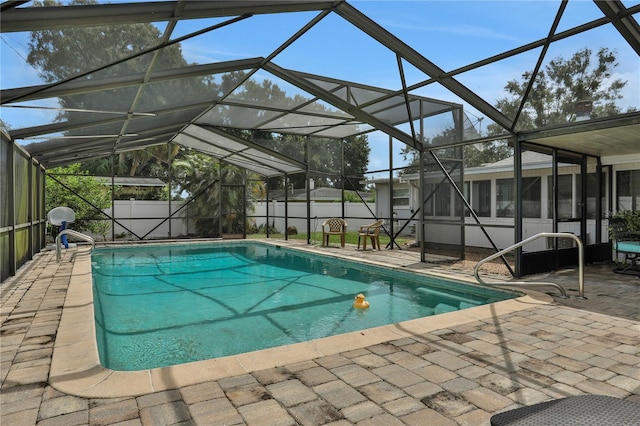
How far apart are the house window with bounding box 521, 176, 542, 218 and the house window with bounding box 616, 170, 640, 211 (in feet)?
6.09

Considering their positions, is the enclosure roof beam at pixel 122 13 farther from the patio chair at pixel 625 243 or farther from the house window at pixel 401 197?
the house window at pixel 401 197

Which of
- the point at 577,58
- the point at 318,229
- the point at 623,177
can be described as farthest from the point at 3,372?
the point at 318,229

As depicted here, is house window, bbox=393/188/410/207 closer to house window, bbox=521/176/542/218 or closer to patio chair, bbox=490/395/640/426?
house window, bbox=521/176/542/218

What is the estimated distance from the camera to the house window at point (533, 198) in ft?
32.4

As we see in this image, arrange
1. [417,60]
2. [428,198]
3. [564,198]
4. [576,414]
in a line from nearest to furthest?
[576,414] → [417,60] → [564,198] → [428,198]

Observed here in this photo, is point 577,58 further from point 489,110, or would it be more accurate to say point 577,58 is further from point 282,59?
point 282,59

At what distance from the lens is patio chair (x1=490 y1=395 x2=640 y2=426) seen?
1478 mm

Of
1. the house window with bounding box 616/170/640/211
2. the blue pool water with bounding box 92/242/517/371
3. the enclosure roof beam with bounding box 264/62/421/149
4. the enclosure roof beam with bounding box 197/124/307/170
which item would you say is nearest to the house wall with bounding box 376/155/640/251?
the house window with bounding box 616/170/640/211

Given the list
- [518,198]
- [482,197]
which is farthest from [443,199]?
[482,197]

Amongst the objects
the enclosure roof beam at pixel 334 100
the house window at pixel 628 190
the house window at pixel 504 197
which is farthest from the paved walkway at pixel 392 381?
the house window at pixel 504 197

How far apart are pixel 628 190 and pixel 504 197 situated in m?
3.00

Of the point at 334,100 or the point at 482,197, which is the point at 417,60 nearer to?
the point at 334,100

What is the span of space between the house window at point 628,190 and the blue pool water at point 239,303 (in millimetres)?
4499

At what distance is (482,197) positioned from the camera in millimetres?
11352
